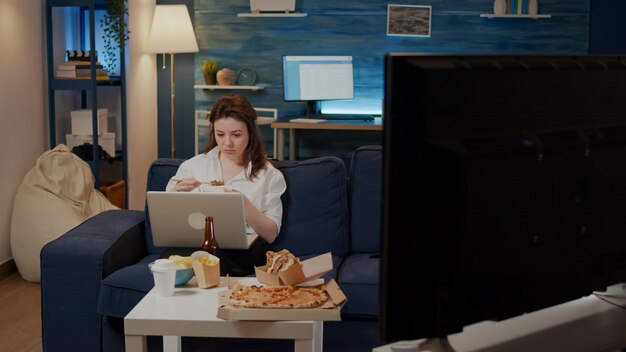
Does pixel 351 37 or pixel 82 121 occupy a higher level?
pixel 351 37

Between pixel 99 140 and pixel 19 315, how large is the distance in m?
1.81

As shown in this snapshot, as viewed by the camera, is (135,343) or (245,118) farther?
(245,118)

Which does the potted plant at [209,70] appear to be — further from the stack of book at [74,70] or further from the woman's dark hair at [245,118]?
the woman's dark hair at [245,118]

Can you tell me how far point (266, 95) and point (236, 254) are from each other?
408 cm

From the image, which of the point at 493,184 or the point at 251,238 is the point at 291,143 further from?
the point at 493,184

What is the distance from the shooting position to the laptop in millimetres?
3084

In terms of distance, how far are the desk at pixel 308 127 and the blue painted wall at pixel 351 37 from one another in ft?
1.33

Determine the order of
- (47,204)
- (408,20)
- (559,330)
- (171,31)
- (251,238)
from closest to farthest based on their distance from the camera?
(559,330)
(251,238)
(47,204)
(171,31)
(408,20)

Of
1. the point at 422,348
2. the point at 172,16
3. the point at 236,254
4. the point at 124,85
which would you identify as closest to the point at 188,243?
the point at 236,254

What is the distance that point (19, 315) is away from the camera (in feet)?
14.2

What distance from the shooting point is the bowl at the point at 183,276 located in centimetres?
272

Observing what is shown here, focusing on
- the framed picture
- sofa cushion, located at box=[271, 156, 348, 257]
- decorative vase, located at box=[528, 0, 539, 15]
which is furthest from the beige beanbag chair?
decorative vase, located at box=[528, 0, 539, 15]

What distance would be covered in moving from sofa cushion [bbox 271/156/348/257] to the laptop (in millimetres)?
386

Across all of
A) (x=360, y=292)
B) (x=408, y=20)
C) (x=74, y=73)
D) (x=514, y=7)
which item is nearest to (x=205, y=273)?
(x=360, y=292)
